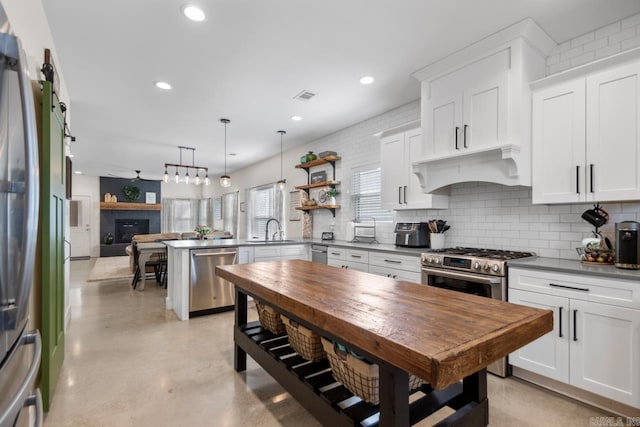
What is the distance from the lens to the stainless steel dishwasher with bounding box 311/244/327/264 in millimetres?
4613

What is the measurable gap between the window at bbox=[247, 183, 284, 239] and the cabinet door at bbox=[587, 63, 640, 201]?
17.4 feet

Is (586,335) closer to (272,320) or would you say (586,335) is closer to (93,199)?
(272,320)

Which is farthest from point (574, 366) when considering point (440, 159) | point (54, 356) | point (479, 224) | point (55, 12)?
point (55, 12)

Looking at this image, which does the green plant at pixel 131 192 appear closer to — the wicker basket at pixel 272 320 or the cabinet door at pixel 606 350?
the wicker basket at pixel 272 320

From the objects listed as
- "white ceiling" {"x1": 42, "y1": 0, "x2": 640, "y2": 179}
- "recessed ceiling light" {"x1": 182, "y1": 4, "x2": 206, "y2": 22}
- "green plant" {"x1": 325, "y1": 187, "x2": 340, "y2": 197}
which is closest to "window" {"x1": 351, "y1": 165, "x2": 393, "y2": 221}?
"green plant" {"x1": 325, "y1": 187, "x2": 340, "y2": 197}

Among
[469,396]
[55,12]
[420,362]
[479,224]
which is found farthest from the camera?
[479,224]

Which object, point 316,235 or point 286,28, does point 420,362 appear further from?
point 316,235

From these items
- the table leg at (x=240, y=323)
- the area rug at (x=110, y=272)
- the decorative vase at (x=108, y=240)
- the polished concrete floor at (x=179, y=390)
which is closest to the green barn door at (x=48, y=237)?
the polished concrete floor at (x=179, y=390)

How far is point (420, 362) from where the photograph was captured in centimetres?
90

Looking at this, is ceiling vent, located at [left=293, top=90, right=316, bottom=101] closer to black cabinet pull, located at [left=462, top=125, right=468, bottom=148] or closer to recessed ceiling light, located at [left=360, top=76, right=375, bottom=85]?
recessed ceiling light, located at [left=360, top=76, right=375, bottom=85]

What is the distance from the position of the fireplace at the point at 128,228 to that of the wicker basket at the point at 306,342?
1097 cm

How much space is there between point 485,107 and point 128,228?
1164 cm

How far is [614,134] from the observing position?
2.21 m

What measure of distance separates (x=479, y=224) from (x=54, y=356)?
3.84 metres
